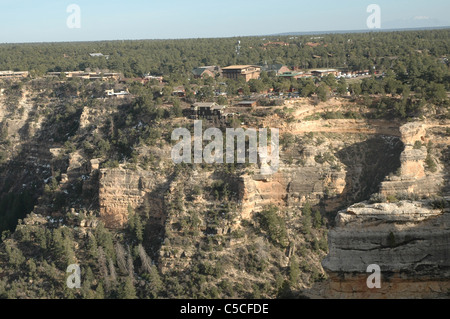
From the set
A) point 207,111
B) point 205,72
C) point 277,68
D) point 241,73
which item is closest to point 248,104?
point 207,111

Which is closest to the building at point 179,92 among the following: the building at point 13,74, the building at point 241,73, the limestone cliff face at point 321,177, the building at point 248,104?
the building at point 248,104

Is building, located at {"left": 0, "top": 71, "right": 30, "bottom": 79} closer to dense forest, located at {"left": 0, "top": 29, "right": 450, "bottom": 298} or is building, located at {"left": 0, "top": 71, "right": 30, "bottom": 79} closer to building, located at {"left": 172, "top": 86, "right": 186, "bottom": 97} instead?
dense forest, located at {"left": 0, "top": 29, "right": 450, "bottom": 298}

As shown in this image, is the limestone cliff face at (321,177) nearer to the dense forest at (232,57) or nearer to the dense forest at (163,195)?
the dense forest at (163,195)

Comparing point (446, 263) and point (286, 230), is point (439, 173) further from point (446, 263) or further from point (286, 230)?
point (446, 263)

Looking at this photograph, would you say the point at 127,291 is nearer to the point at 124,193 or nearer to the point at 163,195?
the point at 163,195

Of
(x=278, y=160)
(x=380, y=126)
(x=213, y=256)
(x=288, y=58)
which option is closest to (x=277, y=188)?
(x=278, y=160)

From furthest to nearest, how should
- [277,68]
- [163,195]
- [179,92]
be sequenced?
[277,68] → [179,92] → [163,195]
